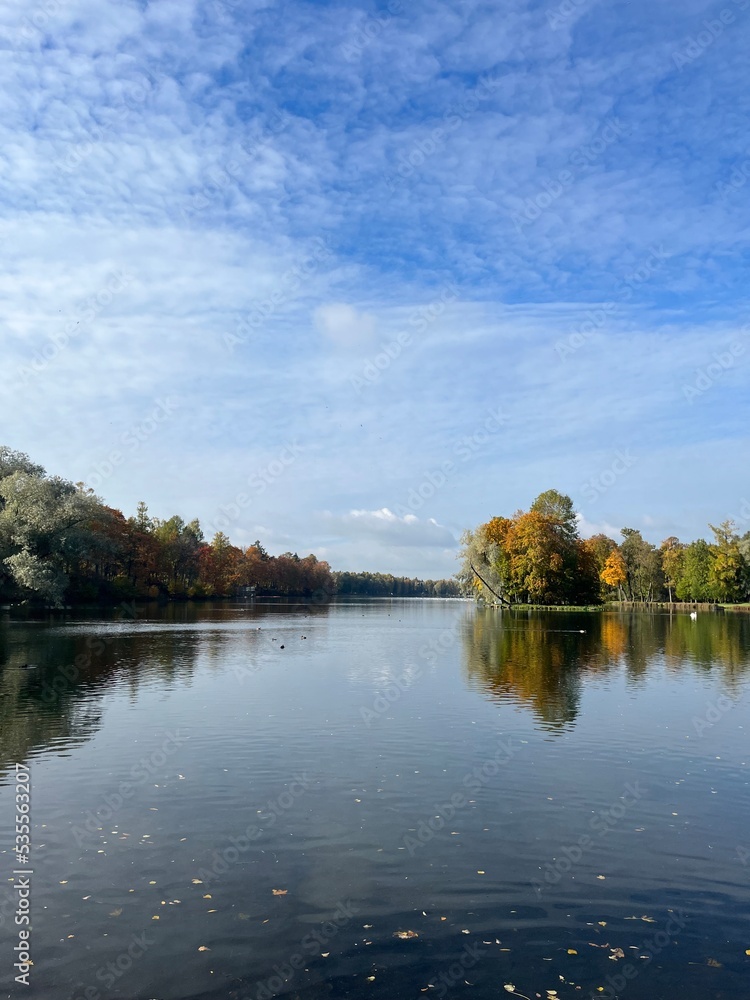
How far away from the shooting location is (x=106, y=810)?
1497 cm

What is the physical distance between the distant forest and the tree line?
192ft

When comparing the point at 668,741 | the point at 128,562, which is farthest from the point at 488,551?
the point at 668,741

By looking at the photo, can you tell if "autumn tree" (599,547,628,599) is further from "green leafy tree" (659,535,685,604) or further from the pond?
the pond

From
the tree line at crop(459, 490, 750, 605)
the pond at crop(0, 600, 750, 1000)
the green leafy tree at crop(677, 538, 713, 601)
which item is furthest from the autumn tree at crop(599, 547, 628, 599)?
the pond at crop(0, 600, 750, 1000)

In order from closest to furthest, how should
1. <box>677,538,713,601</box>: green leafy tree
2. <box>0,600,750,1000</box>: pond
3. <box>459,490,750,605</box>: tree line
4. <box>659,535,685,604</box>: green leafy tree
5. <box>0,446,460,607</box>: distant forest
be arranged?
<box>0,600,750,1000</box>: pond, <box>0,446,460,607</box>: distant forest, <box>459,490,750,605</box>: tree line, <box>677,538,713,601</box>: green leafy tree, <box>659,535,685,604</box>: green leafy tree

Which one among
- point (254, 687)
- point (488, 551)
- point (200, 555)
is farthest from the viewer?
point (200, 555)

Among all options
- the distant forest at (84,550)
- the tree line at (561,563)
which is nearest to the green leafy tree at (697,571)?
the tree line at (561,563)

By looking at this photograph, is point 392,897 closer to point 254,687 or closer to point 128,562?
point 254,687

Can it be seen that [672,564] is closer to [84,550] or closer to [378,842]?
[84,550]

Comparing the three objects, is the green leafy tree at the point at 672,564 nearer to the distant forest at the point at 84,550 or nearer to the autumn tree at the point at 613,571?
the autumn tree at the point at 613,571

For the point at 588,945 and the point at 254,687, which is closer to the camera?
the point at 588,945

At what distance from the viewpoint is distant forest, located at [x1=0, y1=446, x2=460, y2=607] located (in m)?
75.1

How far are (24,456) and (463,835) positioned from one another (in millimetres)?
88202

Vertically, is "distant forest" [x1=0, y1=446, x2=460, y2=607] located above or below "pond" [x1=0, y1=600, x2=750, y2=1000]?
above
